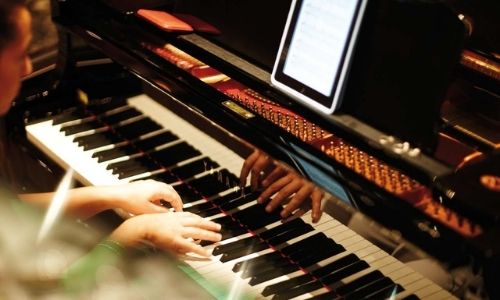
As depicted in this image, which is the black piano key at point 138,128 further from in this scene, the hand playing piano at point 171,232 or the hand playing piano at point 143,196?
the hand playing piano at point 171,232

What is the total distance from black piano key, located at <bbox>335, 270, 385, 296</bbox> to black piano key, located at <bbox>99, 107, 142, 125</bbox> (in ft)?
3.60

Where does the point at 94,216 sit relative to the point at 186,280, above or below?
below

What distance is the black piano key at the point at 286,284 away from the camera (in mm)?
1705

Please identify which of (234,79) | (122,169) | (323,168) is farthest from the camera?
(122,169)

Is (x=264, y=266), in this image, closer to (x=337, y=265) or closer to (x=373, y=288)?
(x=337, y=265)

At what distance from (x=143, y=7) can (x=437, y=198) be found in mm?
1429

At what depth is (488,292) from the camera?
138cm

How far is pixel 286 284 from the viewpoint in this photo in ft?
5.66

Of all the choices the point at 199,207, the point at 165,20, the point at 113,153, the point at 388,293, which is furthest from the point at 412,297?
the point at 165,20

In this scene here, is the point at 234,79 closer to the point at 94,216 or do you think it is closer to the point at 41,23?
the point at 94,216

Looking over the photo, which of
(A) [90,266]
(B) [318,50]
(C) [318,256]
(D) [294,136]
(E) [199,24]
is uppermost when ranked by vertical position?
(B) [318,50]

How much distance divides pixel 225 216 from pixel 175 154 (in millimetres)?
355

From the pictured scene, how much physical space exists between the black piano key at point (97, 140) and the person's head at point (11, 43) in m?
0.55

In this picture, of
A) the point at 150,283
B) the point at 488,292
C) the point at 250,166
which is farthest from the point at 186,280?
the point at 488,292
